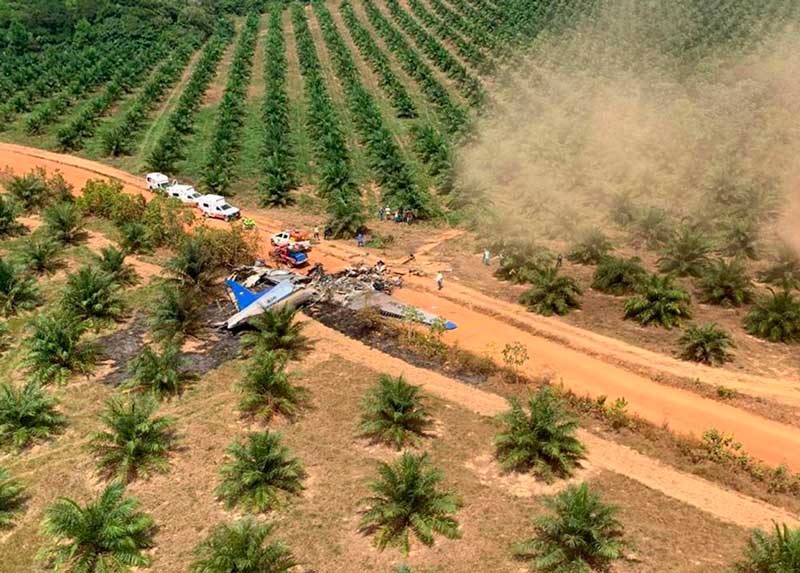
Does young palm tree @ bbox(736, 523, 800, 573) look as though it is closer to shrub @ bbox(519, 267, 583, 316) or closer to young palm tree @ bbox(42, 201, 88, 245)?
shrub @ bbox(519, 267, 583, 316)

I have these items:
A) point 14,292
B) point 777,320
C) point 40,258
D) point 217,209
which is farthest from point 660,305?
point 40,258

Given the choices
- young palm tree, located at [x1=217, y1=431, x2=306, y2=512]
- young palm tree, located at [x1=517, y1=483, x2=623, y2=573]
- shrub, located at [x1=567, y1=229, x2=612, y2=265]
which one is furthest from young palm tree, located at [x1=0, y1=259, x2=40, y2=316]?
shrub, located at [x1=567, y1=229, x2=612, y2=265]

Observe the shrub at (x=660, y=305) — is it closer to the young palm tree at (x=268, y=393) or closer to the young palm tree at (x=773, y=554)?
the young palm tree at (x=773, y=554)

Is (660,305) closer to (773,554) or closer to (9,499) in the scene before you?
(773,554)

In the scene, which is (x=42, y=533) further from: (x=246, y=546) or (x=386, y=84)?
(x=386, y=84)

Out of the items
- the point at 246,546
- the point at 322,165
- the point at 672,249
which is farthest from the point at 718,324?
the point at 322,165

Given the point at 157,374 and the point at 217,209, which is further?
the point at 217,209

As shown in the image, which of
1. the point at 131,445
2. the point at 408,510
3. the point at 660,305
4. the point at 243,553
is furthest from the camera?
the point at 660,305
